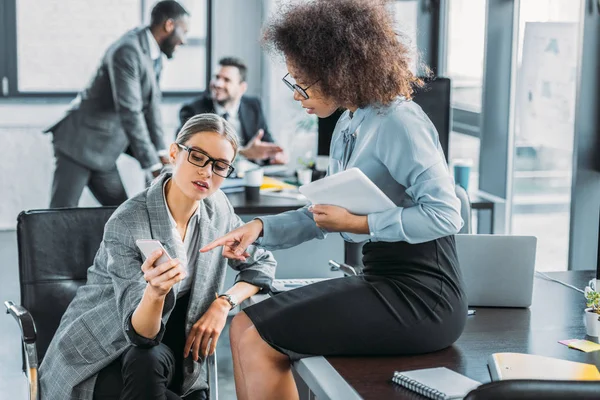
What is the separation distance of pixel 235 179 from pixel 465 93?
168 centimetres

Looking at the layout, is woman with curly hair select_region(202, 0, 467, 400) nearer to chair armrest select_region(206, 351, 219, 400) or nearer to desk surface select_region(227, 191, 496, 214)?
chair armrest select_region(206, 351, 219, 400)

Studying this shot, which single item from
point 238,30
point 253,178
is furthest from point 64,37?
point 253,178

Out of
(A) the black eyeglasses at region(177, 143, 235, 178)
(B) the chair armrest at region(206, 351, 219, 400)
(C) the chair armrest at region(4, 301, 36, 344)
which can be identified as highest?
(A) the black eyeglasses at region(177, 143, 235, 178)

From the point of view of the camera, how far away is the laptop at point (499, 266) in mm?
2455

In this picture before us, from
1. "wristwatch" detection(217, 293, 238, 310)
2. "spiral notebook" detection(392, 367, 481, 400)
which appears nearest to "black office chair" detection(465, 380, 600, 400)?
"spiral notebook" detection(392, 367, 481, 400)

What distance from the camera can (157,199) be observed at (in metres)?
2.39

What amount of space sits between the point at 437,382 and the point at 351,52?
0.79 meters

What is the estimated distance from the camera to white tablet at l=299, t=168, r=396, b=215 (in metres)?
1.94

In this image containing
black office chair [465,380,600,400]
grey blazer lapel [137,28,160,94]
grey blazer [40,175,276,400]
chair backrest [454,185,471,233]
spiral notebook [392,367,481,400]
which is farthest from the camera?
grey blazer lapel [137,28,160,94]

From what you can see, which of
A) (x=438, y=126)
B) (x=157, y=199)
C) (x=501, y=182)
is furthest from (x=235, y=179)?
(x=157, y=199)

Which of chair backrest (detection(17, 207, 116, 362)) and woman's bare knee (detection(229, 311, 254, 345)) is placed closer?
woman's bare knee (detection(229, 311, 254, 345))

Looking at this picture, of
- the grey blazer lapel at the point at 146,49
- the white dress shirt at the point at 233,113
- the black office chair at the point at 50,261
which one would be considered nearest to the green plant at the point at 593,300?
the black office chair at the point at 50,261

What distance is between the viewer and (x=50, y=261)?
2656 millimetres

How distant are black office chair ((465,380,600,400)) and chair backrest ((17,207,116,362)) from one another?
1667mm
